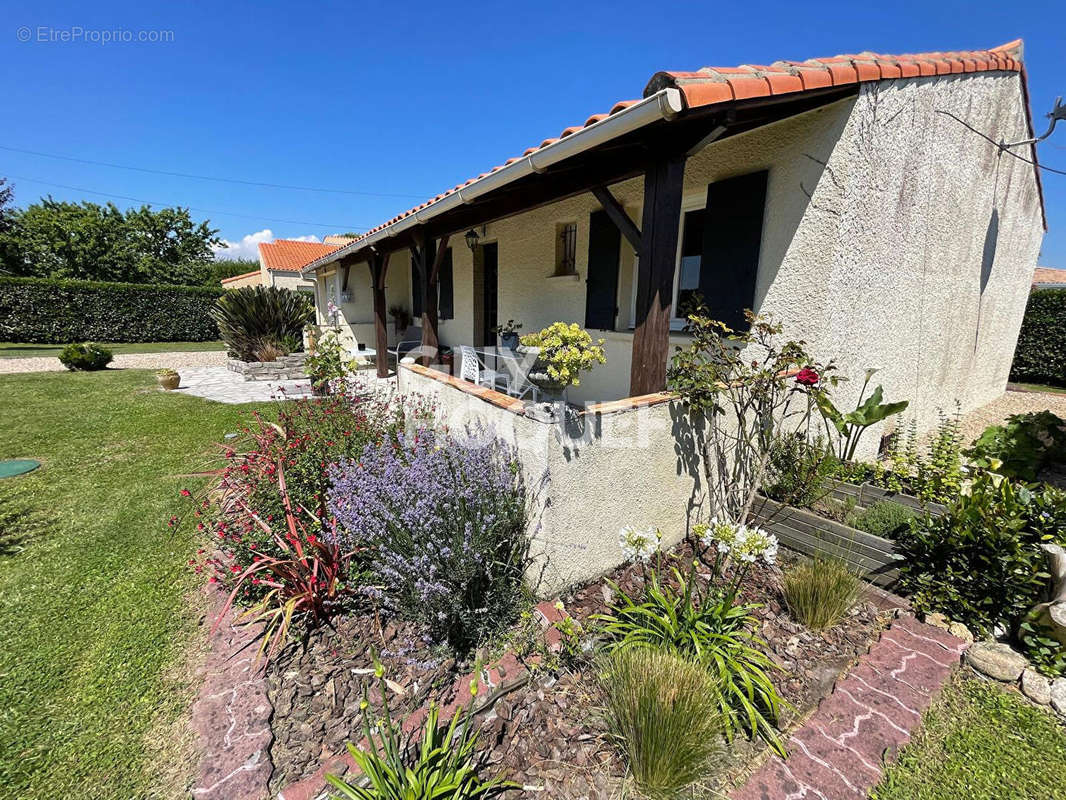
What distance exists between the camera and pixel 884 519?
3732 millimetres

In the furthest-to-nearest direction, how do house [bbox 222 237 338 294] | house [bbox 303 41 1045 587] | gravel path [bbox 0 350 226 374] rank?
1. house [bbox 222 237 338 294]
2. gravel path [bbox 0 350 226 374]
3. house [bbox 303 41 1045 587]

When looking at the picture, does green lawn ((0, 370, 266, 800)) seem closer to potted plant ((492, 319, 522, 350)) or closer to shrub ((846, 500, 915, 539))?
shrub ((846, 500, 915, 539))

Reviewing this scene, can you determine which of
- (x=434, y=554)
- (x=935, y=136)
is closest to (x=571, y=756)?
(x=434, y=554)

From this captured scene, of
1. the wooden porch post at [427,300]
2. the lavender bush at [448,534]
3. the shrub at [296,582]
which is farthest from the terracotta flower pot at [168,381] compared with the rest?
the lavender bush at [448,534]

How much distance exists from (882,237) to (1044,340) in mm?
12904

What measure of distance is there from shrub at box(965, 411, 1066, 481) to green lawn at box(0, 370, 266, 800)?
24.4ft

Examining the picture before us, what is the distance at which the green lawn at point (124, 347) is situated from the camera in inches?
685

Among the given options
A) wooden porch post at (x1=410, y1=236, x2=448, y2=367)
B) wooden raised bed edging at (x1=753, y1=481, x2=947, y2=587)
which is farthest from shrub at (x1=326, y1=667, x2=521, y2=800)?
wooden porch post at (x1=410, y1=236, x2=448, y2=367)

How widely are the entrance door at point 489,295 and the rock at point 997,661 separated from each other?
8.68 m

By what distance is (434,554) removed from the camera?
2.88 meters

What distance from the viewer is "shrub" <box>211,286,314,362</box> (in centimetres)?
1488

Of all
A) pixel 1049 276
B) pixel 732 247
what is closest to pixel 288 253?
pixel 732 247

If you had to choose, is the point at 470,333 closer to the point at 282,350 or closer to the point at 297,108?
the point at 282,350

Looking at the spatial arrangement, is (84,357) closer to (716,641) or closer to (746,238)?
(746,238)
